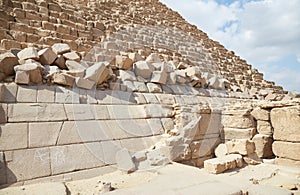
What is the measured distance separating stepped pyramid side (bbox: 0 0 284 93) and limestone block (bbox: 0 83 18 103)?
2038 millimetres

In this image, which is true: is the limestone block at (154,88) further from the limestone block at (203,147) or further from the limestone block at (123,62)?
the limestone block at (203,147)

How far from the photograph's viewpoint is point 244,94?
10.9m

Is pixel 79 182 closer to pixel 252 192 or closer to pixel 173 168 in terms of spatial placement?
pixel 173 168

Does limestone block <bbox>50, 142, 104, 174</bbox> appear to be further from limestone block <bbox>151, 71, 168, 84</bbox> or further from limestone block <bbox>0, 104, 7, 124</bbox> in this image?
limestone block <bbox>151, 71, 168, 84</bbox>

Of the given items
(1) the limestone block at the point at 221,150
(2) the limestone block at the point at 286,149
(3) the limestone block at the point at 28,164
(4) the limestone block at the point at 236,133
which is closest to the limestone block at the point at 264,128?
(4) the limestone block at the point at 236,133

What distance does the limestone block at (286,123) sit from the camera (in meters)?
4.28

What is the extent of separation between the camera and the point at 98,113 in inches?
167

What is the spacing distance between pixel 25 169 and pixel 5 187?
1.00 ft

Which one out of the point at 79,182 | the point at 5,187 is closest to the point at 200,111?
the point at 79,182

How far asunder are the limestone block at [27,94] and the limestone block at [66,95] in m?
0.37

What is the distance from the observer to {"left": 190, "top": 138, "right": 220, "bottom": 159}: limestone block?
4.68 meters

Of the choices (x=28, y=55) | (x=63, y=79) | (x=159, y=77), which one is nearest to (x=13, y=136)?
(x=63, y=79)

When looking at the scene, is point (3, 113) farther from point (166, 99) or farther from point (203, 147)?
point (203, 147)

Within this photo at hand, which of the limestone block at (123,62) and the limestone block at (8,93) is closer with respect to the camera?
the limestone block at (8,93)
